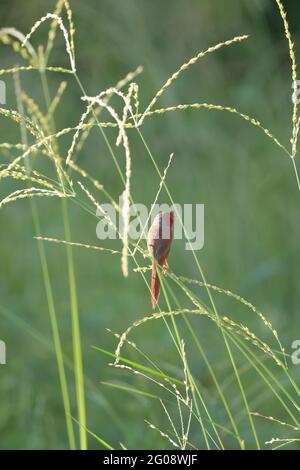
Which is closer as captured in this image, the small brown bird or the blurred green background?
the small brown bird

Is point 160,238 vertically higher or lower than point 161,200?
lower

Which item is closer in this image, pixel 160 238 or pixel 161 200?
pixel 160 238

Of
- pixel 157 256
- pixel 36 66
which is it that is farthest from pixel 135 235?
pixel 36 66

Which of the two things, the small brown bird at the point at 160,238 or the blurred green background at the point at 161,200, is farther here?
the blurred green background at the point at 161,200

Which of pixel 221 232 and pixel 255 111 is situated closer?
pixel 221 232

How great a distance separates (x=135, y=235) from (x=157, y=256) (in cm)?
5

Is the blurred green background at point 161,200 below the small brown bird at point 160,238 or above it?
above

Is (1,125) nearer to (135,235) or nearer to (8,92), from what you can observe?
(8,92)

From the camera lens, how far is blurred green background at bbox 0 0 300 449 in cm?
212

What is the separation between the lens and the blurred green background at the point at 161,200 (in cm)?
212

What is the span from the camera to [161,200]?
3525 millimetres

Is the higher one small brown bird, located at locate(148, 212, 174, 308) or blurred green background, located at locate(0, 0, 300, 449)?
blurred green background, located at locate(0, 0, 300, 449)

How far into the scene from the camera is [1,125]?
4238 millimetres

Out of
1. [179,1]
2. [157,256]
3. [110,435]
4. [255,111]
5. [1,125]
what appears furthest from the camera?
[1,125]
